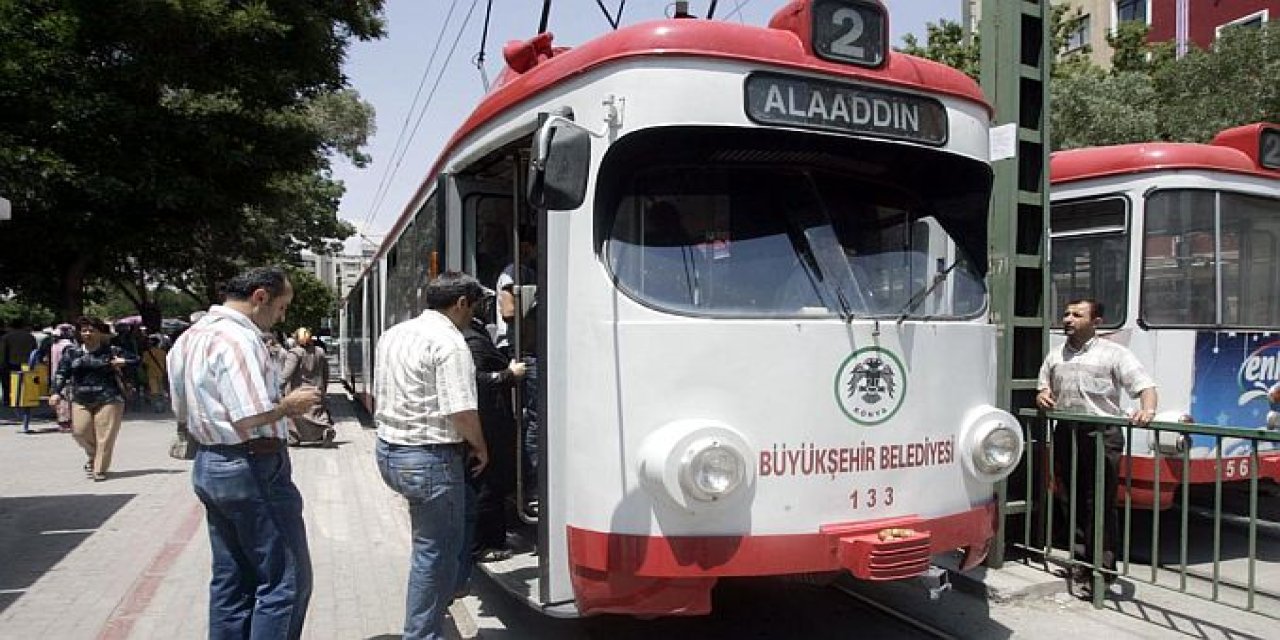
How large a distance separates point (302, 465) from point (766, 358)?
869 centimetres

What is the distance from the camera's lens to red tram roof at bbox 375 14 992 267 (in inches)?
151

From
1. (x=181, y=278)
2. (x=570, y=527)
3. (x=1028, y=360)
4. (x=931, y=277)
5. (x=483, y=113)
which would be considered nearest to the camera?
(x=570, y=527)

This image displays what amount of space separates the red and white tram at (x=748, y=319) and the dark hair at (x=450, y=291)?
414mm

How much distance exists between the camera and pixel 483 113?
4.97m

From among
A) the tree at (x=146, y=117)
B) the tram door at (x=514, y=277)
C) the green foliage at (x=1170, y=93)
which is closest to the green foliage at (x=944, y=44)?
the green foliage at (x=1170, y=93)

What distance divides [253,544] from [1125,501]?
5197mm

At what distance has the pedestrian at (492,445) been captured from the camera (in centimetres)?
491

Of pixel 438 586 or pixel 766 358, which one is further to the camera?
pixel 438 586

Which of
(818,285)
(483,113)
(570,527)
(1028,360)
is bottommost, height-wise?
(570,527)

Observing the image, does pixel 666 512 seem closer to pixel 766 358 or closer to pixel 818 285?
pixel 766 358

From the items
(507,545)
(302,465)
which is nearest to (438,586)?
(507,545)

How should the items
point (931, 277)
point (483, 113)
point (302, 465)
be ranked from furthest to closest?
point (302, 465), point (483, 113), point (931, 277)

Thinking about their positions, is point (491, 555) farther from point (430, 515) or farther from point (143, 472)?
point (143, 472)

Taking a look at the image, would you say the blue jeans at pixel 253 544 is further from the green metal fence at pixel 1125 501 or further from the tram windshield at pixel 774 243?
the green metal fence at pixel 1125 501
